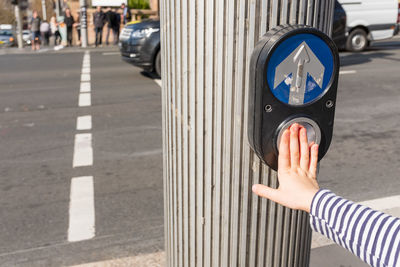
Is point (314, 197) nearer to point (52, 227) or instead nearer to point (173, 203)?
point (173, 203)

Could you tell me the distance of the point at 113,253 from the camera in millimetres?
3029

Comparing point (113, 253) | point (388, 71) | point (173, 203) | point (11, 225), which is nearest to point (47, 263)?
point (113, 253)

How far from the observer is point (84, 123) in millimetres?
6262

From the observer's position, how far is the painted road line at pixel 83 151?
15.6 ft

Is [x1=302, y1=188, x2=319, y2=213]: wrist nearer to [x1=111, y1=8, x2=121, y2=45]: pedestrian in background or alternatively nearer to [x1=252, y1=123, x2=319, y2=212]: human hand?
[x1=252, y1=123, x2=319, y2=212]: human hand

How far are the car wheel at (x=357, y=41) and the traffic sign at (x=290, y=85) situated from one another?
1422 cm

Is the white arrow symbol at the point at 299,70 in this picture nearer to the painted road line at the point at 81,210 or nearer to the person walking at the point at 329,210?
the person walking at the point at 329,210

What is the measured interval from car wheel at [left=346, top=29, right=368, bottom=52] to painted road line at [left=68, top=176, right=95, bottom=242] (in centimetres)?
1222

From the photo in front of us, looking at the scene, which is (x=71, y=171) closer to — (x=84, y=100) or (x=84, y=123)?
(x=84, y=123)

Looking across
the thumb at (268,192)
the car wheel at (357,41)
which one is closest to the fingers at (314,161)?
the thumb at (268,192)

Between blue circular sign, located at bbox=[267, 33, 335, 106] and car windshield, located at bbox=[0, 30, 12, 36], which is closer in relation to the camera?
blue circular sign, located at bbox=[267, 33, 335, 106]

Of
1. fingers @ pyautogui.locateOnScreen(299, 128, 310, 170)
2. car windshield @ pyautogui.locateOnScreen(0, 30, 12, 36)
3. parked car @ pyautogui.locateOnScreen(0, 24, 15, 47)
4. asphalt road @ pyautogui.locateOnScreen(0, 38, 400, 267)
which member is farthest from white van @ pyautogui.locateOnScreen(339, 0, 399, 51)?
car windshield @ pyautogui.locateOnScreen(0, 30, 12, 36)

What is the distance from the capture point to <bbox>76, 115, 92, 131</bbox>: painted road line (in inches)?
237

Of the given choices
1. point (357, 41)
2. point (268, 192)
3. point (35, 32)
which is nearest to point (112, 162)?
point (268, 192)
